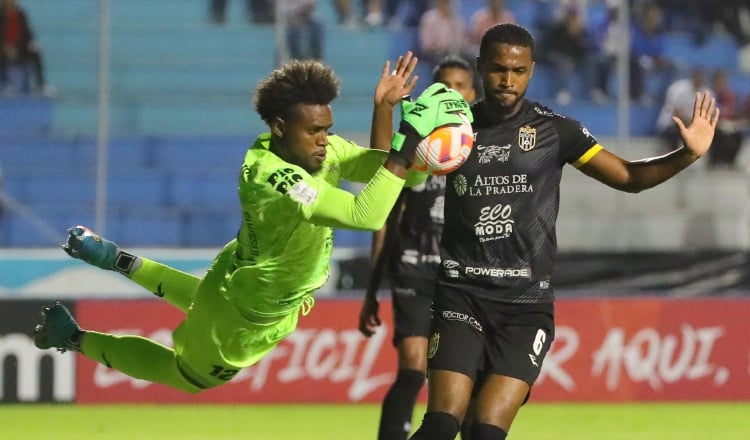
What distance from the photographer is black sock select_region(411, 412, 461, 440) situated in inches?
230

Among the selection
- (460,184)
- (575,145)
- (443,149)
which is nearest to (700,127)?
(575,145)

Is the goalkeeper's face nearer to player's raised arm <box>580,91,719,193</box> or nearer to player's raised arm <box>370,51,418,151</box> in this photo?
player's raised arm <box>370,51,418,151</box>

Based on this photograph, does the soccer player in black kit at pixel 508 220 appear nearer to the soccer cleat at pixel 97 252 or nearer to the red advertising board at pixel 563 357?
the soccer cleat at pixel 97 252

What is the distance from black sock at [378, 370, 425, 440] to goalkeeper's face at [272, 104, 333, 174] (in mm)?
1986

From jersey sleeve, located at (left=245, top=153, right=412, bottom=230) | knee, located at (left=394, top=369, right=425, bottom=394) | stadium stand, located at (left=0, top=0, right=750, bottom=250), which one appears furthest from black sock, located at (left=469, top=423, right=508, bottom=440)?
stadium stand, located at (left=0, top=0, right=750, bottom=250)

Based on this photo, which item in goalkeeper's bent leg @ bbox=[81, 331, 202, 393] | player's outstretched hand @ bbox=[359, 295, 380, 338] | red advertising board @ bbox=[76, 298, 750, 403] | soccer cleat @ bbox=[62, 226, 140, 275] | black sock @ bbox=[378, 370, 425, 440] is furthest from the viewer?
red advertising board @ bbox=[76, 298, 750, 403]

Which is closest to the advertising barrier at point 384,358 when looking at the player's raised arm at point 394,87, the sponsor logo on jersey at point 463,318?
the player's raised arm at point 394,87

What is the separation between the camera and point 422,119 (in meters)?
5.85

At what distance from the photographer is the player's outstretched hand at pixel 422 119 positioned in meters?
5.85

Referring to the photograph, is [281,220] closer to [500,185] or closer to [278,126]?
[278,126]

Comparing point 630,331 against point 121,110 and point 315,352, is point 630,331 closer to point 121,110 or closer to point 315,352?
point 315,352

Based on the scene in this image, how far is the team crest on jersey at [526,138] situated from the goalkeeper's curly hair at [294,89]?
0.84 m

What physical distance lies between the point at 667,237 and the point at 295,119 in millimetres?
9396

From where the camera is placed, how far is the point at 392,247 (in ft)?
27.1
